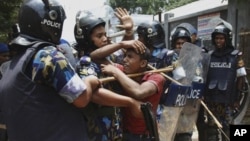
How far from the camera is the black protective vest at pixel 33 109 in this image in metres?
2.20

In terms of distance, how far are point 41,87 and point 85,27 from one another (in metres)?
0.90

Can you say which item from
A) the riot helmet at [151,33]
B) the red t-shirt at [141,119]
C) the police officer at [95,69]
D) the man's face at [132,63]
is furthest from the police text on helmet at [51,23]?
the riot helmet at [151,33]

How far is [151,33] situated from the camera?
14.5ft

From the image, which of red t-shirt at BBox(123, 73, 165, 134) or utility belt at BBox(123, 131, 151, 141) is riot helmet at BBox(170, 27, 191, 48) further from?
utility belt at BBox(123, 131, 151, 141)

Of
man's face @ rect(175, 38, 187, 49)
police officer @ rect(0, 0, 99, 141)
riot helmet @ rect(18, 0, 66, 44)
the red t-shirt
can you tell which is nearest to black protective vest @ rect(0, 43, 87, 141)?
police officer @ rect(0, 0, 99, 141)

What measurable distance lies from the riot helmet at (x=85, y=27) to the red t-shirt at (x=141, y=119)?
0.52 m

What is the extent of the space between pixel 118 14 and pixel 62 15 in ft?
3.01

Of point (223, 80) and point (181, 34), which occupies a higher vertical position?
point (181, 34)

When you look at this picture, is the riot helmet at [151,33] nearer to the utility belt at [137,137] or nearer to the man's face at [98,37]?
the man's face at [98,37]

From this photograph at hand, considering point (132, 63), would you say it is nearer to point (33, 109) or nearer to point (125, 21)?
point (125, 21)

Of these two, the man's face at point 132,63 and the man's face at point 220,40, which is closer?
the man's face at point 132,63

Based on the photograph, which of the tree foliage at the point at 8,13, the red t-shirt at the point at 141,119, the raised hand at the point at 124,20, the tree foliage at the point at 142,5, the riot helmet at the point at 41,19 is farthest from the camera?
the tree foliage at the point at 142,5

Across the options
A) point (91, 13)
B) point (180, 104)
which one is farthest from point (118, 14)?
point (180, 104)

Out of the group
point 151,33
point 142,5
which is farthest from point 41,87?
point 142,5
